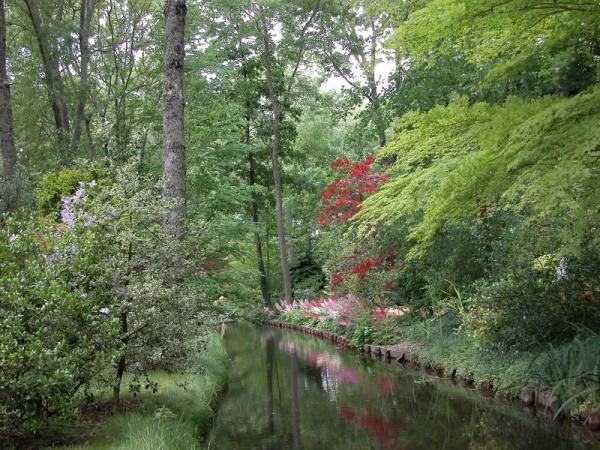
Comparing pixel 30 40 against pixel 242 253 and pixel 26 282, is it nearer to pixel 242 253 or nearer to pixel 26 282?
pixel 242 253

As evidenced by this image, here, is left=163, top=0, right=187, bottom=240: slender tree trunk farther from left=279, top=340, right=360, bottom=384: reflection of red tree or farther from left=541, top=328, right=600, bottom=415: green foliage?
left=541, top=328, right=600, bottom=415: green foliage

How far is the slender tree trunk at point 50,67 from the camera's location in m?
12.9

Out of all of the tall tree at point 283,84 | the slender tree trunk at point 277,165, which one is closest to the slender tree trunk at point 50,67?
the slender tree trunk at point 277,165

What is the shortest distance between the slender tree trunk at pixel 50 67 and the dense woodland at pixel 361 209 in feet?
0.24

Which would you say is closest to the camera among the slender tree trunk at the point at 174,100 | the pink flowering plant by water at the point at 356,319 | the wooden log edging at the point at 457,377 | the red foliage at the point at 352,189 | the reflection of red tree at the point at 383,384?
the wooden log edging at the point at 457,377

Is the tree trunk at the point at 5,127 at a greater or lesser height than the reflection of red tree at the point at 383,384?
greater

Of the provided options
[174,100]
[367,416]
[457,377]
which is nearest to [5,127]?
[174,100]

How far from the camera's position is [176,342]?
17.0ft

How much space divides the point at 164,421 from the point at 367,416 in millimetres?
2790

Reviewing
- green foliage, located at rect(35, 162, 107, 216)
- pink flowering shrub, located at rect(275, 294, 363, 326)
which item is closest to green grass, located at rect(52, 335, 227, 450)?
green foliage, located at rect(35, 162, 107, 216)

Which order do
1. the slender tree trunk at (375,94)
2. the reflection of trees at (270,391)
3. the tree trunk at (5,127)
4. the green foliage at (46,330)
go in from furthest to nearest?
the slender tree trunk at (375,94) → the tree trunk at (5,127) → the reflection of trees at (270,391) → the green foliage at (46,330)

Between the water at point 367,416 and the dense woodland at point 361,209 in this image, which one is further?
the water at point 367,416

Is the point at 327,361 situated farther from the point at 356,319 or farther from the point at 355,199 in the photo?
the point at 355,199

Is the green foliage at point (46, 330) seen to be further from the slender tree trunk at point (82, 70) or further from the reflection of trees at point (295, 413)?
the slender tree trunk at point (82, 70)
